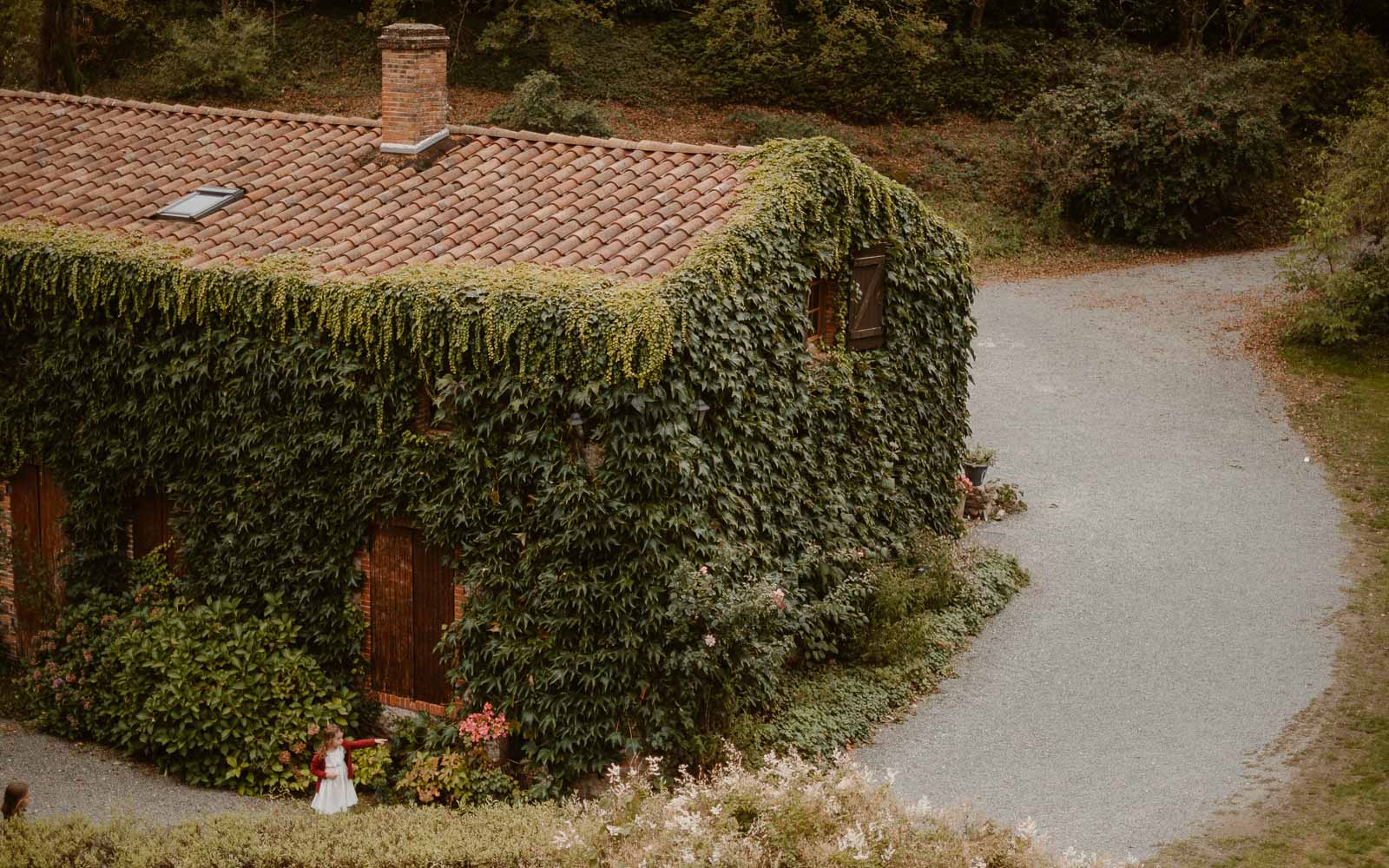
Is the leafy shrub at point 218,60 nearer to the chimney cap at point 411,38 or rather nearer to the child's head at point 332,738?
the chimney cap at point 411,38

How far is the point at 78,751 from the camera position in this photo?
12.2 meters

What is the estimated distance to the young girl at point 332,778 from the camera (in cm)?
1097

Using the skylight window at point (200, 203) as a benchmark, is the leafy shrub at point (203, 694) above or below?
below

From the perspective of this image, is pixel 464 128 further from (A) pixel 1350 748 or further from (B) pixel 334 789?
(A) pixel 1350 748

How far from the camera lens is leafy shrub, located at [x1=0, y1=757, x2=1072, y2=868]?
24.8ft

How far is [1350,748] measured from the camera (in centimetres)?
1191

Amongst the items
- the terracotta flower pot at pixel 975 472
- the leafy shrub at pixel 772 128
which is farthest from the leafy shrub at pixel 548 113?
the terracotta flower pot at pixel 975 472

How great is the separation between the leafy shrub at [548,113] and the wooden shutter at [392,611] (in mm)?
19053

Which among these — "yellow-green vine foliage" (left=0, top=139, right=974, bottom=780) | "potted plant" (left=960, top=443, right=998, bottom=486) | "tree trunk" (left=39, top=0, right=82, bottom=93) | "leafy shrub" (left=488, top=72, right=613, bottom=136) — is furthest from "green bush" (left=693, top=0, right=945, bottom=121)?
"yellow-green vine foliage" (left=0, top=139, right=974, bottom=780)

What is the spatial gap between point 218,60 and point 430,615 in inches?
1032

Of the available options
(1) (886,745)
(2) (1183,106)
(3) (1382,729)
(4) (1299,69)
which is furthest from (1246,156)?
(1) (886,745)

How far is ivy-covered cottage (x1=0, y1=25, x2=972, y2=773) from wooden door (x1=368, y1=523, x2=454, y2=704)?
28mm

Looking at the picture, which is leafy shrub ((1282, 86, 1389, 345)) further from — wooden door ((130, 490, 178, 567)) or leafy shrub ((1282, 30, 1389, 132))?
wooden door ((130, 490, 178, 567))

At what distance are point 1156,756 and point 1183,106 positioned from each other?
73.8ft
